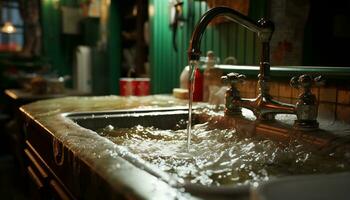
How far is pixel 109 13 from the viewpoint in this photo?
14.2ft

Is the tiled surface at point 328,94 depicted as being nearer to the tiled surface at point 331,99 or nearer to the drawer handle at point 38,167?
the tiled surface at point 331,99

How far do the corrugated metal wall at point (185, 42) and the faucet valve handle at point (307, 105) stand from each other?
2.38 ft

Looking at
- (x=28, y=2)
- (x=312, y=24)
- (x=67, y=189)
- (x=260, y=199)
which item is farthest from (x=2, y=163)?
(x=260, y=199)

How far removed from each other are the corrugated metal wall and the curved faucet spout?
490 millimetres

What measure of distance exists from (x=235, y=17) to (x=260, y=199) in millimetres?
990

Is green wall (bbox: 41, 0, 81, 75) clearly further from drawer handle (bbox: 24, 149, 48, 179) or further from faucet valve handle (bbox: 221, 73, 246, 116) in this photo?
faucet valve handle (bbox: 221, 73, 246, 116)

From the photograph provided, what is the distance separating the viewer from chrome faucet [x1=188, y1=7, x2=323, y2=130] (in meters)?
1.25

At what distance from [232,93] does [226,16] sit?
35cm

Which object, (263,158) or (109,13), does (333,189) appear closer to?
(263,158)

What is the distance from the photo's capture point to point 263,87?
1430 millimetres

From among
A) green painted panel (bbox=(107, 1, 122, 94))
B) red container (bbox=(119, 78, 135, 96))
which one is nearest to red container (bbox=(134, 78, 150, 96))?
red container (bbox=(119, 78, 135, 96))

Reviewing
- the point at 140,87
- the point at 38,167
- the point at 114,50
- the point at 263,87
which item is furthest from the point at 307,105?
the point at 114,50

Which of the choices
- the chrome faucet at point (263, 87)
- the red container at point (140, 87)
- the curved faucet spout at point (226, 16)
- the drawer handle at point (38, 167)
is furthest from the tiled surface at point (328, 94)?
the red container at point (140, 87)

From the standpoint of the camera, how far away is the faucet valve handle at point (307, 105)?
4.04ft
